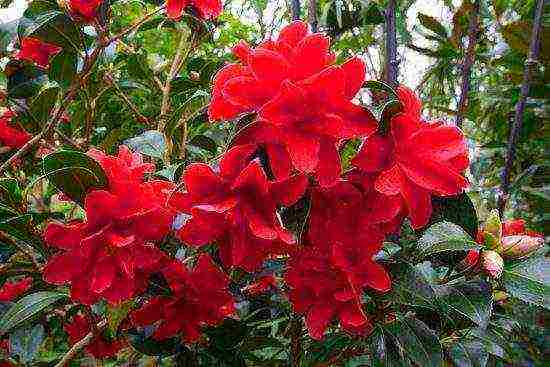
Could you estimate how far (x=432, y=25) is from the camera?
66.8 inches

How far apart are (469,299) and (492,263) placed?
5cm

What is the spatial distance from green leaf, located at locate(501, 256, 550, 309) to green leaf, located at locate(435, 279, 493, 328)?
0.09 ft

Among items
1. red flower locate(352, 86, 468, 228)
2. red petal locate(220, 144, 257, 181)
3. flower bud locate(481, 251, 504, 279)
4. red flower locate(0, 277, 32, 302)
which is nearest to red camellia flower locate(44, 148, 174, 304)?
red petal locate(220, 144, 257, 181)

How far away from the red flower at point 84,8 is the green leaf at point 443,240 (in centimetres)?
67

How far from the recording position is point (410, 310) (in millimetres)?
852

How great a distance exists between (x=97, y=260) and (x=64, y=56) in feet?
1.60

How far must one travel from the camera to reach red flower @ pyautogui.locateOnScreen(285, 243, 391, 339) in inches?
26.0

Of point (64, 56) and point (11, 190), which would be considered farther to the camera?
point (64, 56)

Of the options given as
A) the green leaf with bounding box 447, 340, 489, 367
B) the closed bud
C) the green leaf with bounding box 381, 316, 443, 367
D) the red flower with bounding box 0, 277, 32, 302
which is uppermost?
the closed bud

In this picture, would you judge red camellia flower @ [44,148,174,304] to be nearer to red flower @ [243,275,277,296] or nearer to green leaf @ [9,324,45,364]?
red flower @ [243,275,277,296]

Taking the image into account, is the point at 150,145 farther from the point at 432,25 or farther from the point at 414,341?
the point at 432,25

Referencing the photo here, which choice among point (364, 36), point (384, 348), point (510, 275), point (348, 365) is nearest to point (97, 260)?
point (384, 348)

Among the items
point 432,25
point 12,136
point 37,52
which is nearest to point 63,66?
point 37,52

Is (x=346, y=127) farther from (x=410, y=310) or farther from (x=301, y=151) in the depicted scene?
(x=410, y=310)
